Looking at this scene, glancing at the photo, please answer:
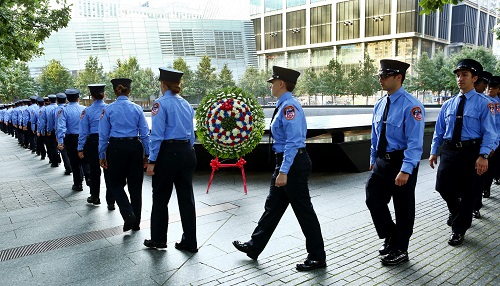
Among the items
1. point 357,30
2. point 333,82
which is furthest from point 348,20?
point 333,82

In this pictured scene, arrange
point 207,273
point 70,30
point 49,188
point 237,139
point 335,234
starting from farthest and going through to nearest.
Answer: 1. point 70,30
2. point 49,188
3. point 237,139
4. point 335,234
5. point 207,273

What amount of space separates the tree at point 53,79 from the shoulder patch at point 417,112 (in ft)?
183

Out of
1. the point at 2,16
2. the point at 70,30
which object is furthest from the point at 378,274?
the point at 70,30

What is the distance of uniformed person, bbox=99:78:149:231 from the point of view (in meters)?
5.16

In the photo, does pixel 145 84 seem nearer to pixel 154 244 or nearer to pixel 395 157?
pixel 154 244

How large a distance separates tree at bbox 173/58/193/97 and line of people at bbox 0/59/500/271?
170 ft

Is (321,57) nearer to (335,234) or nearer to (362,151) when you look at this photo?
(362,151)

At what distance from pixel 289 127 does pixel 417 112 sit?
1.30m

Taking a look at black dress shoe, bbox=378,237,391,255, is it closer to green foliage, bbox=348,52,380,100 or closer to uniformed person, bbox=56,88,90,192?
uniformed person, bbox=56,88,90,192

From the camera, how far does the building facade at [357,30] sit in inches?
2408

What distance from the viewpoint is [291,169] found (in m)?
3.91

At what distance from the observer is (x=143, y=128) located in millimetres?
5316

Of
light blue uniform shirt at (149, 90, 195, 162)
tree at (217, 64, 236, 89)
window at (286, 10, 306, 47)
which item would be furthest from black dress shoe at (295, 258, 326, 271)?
window at (286, 10, 306, 47)

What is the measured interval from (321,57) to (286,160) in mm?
70069
